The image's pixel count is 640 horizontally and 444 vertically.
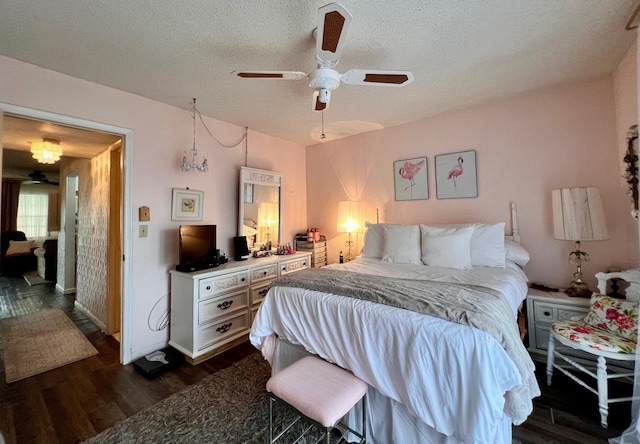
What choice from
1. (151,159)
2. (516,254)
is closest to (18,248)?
(151,159)

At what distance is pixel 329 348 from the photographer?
156 centimetres

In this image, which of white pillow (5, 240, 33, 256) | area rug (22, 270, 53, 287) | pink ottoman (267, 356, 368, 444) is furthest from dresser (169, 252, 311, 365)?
white pillow (5, 240, 33, 256)

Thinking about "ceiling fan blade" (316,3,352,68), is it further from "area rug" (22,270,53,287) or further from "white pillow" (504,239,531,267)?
"area rug" (22,270,53,287)

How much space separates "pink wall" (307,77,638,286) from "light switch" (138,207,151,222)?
264 cm

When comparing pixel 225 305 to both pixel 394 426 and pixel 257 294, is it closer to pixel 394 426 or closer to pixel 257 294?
pixel 257 294

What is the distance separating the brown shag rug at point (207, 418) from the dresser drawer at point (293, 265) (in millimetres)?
1326

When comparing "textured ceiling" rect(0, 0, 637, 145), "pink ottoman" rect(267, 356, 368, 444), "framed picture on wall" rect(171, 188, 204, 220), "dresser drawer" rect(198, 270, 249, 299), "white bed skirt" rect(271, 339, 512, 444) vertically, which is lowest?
"white bed skirt" rect(271, 339, 512, 444)

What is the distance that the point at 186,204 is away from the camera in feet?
9.32

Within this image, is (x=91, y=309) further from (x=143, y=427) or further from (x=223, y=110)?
(x=223, y=110)

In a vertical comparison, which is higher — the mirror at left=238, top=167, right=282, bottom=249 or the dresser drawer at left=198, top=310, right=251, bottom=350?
the mirror at left=238, top=167, right=282, bottom=249

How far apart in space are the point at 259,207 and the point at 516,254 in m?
2.92

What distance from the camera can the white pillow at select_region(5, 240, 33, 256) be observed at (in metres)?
5.93

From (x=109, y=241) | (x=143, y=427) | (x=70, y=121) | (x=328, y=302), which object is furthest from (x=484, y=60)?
(x=109, y=241)

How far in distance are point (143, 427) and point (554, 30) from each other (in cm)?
366
